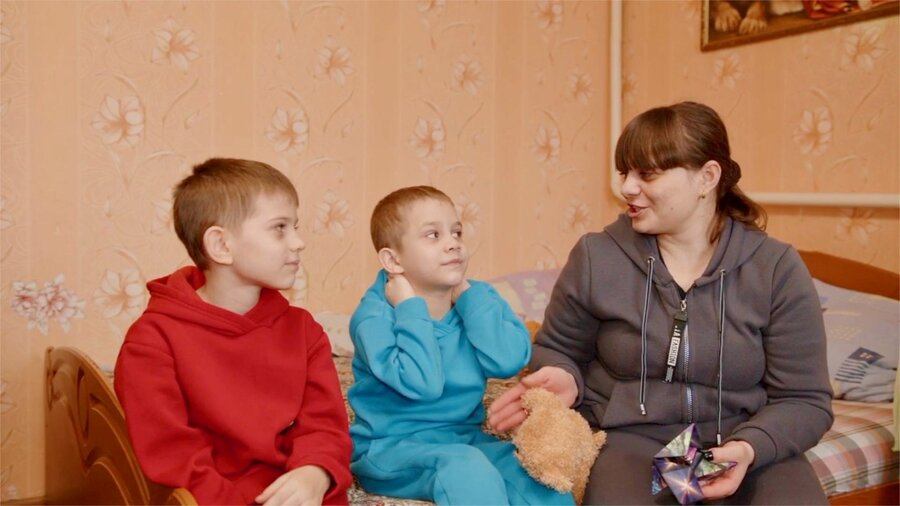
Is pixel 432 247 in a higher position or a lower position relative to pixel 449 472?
higher

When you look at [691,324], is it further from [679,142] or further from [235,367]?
[235,367]

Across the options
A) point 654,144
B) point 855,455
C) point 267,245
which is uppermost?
point 654,144

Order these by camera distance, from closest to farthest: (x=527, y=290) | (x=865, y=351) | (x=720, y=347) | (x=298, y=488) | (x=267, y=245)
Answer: (x=298, y=488) < (x=267, y=245) < (x=720, y=347) < (x=865, y=351) < (x=527, y=290)

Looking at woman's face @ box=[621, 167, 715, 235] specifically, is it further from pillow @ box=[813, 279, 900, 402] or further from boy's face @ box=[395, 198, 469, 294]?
pillow @ box=[813, 279, 900, 402]

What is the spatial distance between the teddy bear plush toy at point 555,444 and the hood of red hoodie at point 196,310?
0.46 meters

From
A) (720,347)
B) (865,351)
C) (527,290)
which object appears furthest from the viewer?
(527,290)

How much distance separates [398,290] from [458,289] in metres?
0.13

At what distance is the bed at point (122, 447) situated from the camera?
139 centimetres

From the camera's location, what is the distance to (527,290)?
2.74 m

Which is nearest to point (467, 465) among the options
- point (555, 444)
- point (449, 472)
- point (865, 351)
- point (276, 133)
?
point (449, 472)

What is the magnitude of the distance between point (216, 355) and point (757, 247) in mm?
989

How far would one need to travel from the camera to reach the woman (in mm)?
1438

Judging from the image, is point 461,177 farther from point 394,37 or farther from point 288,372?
point 288,372

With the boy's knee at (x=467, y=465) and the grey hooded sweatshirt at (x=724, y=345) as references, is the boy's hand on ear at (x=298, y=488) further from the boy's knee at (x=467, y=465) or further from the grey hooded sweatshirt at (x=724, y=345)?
the grey hooded sweatshirt at (x=724, y=345)
